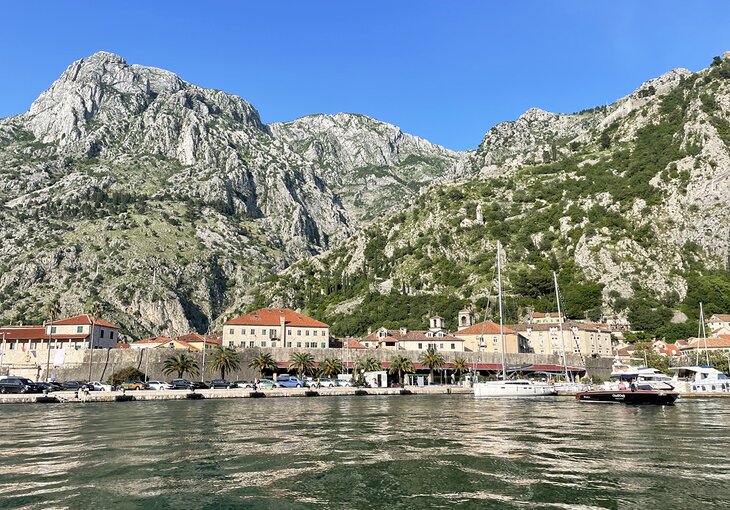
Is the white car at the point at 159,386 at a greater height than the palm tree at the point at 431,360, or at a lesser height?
lesser

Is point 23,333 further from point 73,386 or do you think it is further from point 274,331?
point 274,331

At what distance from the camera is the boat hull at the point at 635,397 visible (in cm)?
5294

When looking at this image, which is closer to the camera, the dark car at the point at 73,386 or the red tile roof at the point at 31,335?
the dark car at the point at 73,386

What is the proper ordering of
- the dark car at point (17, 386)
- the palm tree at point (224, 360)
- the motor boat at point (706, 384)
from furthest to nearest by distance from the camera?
1. the palm tree at point (224, 360)
2. the motor boat at point (706, 384)
3. the dark car at point (17, 386)

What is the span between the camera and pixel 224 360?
285ft

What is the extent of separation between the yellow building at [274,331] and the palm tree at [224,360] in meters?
26.7

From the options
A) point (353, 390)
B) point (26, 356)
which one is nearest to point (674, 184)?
point (353, 390)

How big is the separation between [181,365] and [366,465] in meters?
73.9

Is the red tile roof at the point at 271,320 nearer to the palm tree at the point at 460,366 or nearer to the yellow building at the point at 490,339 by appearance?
the yellow building at the point at 490,339

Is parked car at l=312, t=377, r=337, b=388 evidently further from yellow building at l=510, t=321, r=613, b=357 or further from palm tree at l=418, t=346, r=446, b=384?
yellow building at l=510, t=321, r=613, b=357

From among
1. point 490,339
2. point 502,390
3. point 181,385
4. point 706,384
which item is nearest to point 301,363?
point 181,385

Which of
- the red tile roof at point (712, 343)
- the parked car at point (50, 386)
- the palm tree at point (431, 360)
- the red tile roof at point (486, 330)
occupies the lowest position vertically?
the parked car at point (50, 386)

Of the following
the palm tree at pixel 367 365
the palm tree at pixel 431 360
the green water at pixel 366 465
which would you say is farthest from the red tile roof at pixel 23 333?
the green water at pixel 366 465

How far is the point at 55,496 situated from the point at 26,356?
93485 millimetres
